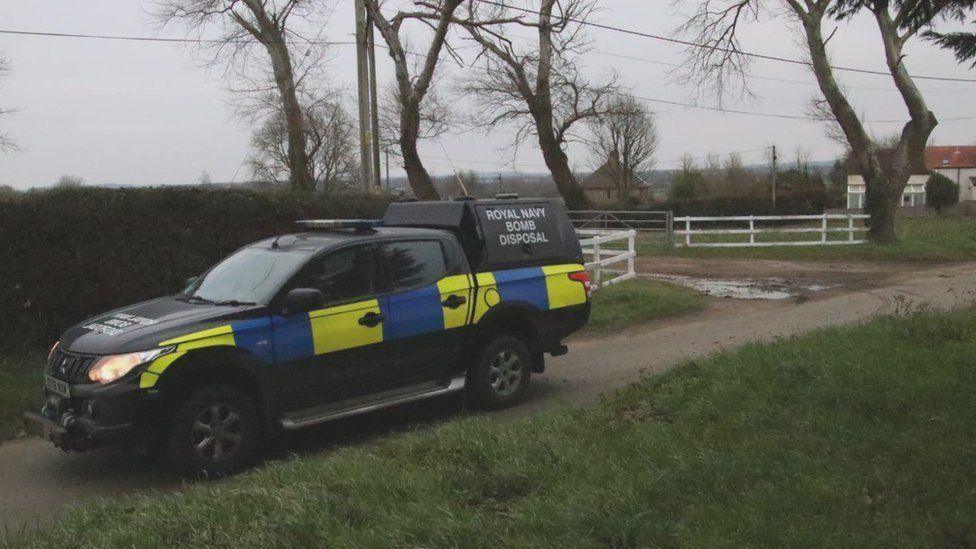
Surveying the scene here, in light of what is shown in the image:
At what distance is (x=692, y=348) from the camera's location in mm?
10930

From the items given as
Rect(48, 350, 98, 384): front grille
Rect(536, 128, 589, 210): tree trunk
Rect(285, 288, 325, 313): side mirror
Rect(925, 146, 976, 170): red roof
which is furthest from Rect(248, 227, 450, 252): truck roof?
Rect(925, 146, 976, 170): red roof

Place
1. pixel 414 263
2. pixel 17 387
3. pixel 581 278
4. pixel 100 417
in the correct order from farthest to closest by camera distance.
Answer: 1. pixel 581 278
2. pixel 17 387
3. pixel 414 263
4. pixel 100 417

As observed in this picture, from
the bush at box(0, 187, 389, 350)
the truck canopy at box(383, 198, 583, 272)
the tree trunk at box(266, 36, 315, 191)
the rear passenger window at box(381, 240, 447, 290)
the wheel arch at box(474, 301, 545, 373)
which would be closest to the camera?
the rear passenger window at box(381, 240, 447, 290)

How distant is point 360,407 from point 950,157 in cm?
9970

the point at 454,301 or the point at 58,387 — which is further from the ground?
the point at 454,301

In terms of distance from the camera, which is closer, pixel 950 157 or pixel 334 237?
pixel 334 237

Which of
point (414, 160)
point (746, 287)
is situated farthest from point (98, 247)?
point (414, 160)

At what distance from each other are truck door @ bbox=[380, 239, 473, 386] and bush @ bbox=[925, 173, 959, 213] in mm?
60654

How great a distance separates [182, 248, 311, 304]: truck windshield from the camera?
6.82 metres

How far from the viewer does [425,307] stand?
7.56 meters

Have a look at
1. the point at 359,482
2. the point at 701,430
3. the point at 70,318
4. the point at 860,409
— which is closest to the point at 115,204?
the point at 70,318

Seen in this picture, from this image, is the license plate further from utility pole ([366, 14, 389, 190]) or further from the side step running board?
utility pole ([366, 14, 389, 190])

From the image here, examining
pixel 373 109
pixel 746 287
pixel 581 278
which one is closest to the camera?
pixel 581 278

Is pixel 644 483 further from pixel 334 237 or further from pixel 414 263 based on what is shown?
pixel 334 237
